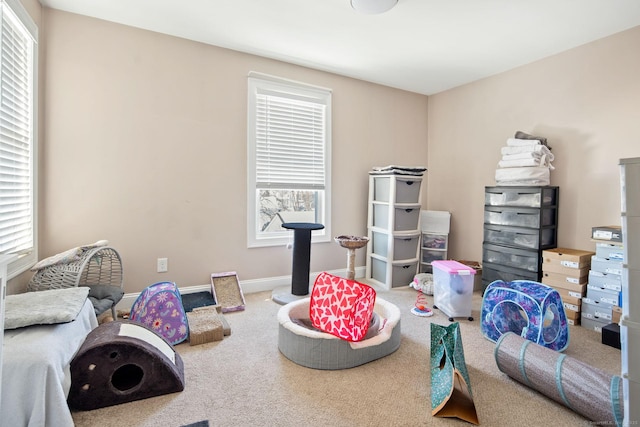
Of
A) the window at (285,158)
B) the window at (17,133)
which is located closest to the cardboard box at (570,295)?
the window at (285,158)

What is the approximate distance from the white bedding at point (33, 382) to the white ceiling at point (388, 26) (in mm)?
2374

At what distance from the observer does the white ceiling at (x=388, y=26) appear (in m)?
2.43

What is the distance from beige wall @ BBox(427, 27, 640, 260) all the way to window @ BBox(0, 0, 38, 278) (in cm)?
424

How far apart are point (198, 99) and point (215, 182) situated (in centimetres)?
79

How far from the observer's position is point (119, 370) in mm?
1748

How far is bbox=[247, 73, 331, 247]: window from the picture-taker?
3.37 metres

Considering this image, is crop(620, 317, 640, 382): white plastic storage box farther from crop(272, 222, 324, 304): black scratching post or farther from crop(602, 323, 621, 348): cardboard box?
crop(272, 222, 324, 304): black scratching post

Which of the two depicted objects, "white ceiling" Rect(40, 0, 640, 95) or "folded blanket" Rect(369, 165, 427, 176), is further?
"folded blanket" Rect(369, 165, 427, 176)

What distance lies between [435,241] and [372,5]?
268cm

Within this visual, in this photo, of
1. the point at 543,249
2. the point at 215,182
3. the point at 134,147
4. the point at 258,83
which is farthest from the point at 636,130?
the point at 134,147

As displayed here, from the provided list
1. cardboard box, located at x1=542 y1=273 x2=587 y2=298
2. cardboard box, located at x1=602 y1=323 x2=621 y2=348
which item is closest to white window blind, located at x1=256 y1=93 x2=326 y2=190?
cardboard box, located at x1=542 y1=273 x2=587 y2=298

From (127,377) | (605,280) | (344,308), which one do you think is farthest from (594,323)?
(127,377)

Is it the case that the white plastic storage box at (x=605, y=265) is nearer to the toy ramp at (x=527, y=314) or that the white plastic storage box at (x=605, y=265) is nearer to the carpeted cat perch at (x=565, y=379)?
the toy ramp at (x=527, y=314)

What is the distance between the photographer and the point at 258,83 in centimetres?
334
